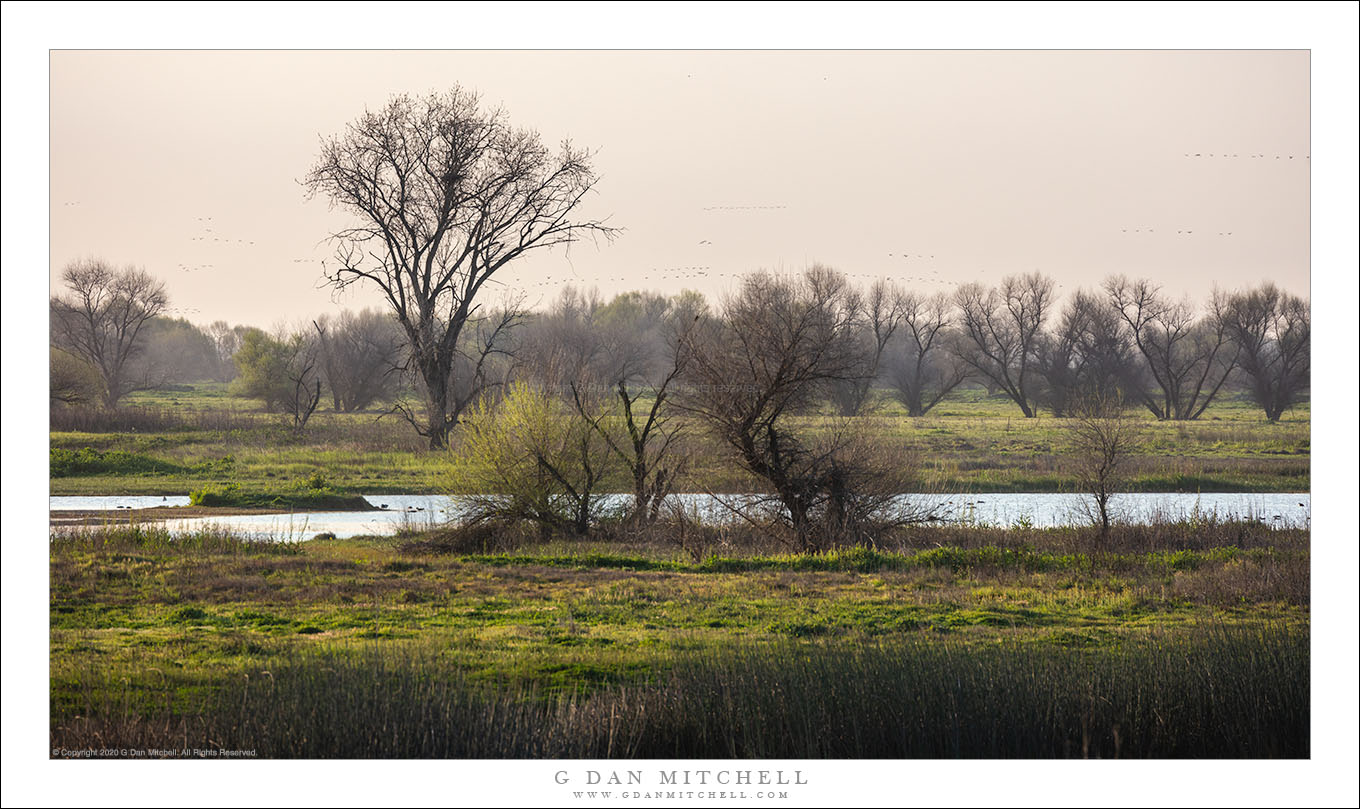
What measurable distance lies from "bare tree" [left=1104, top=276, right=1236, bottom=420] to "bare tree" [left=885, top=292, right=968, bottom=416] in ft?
30.1

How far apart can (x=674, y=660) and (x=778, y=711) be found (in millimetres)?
1606

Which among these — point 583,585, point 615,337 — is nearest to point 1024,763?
point 583,585

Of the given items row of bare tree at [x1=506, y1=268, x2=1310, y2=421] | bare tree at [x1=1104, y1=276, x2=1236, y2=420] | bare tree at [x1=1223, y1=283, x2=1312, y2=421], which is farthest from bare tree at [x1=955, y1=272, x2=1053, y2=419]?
bare tree at [x1=1223, y1=283, x2=1312, y2=421]

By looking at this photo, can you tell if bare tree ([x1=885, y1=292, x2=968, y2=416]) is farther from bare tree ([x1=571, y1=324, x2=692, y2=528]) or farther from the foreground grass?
the foreground grass

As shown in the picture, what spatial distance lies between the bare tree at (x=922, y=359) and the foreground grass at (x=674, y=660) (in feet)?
101

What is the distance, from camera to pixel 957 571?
1408cm

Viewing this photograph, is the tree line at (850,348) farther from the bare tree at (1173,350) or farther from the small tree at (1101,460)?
the small tree at (1101,460)

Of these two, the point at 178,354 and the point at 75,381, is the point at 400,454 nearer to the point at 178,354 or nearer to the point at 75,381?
the point at 75,381

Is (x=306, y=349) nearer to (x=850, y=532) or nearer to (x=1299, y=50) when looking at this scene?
(x=850, y=532)

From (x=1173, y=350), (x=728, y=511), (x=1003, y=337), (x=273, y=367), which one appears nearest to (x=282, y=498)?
(x=728, y=511)

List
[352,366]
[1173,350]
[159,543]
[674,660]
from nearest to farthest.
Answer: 1. [674,660]
2. [159,543]
3. [1173,350]
4. [352,366]

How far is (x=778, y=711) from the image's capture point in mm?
6758

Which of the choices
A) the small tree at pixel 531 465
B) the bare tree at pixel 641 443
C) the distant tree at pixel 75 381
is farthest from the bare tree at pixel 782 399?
the distant tree at pixel 75 381

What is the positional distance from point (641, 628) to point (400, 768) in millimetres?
4364
